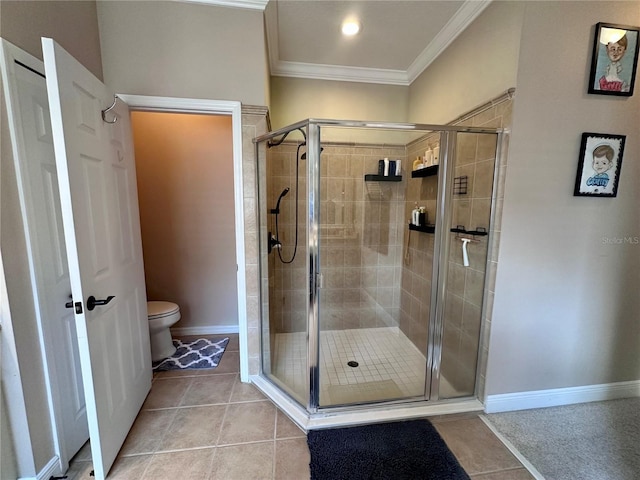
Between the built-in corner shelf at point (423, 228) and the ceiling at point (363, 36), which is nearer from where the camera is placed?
the ceiling at point (363, 36)

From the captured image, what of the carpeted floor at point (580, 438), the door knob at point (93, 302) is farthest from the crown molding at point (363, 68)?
the carpeted floor at point (580, 438)

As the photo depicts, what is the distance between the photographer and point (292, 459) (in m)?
1.47

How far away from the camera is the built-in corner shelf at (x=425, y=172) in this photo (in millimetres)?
1967

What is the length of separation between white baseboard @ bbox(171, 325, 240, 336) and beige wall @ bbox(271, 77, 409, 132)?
2.24 metres

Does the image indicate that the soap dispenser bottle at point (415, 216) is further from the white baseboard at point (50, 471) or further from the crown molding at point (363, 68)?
the white baseboard at point (50, 471)

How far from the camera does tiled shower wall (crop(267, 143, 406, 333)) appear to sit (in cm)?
225

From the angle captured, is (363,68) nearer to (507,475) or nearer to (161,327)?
(161,327)

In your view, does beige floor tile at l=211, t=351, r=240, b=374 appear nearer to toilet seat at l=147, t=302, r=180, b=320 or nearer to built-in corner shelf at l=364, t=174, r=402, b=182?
toilet seat at l=147, t=302, r=180, b=320

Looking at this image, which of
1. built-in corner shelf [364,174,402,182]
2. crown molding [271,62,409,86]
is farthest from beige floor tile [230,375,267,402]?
crown molding [271,62,409,86]

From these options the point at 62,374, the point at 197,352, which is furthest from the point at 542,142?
the point at 197,352

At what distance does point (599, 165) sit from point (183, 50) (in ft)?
8.99

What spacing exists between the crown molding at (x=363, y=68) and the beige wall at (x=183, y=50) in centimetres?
29

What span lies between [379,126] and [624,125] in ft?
4.89

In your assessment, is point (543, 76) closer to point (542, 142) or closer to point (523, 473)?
point (542, 142)
